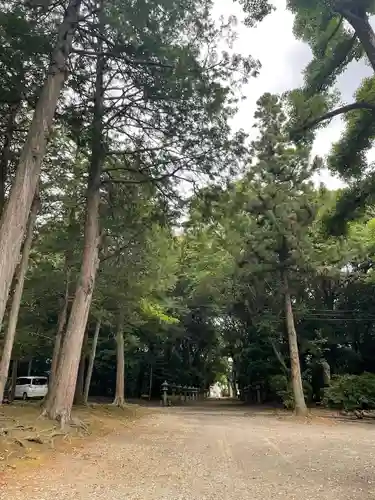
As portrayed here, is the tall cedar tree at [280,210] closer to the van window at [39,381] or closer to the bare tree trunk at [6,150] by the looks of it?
the bare tree trunk at [6,150]

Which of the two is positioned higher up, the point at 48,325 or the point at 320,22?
the point at 320,22

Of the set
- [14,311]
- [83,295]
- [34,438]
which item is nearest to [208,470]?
[34,438]

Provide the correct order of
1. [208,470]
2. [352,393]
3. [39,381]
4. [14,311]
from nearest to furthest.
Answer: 1. [208,470]
2. [14,311]
3. [352,393]
4. [39,381]

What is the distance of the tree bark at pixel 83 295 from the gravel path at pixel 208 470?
130 centimetres

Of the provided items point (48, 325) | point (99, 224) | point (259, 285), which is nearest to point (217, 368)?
point (259, 285)

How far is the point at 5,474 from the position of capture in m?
5.45

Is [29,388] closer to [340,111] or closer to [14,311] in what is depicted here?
[14,311]

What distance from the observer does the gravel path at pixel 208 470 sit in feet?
15.4

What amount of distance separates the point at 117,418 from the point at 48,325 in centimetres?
666

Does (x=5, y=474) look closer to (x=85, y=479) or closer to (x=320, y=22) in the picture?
(x=85, y=479)

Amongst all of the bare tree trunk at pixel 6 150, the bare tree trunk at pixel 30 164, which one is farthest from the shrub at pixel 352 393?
the bare tree trunk at pixel 30 164

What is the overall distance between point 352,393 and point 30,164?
48.9 feet

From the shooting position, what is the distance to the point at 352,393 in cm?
1628

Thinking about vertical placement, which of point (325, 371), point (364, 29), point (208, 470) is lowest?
point (208, 470)
